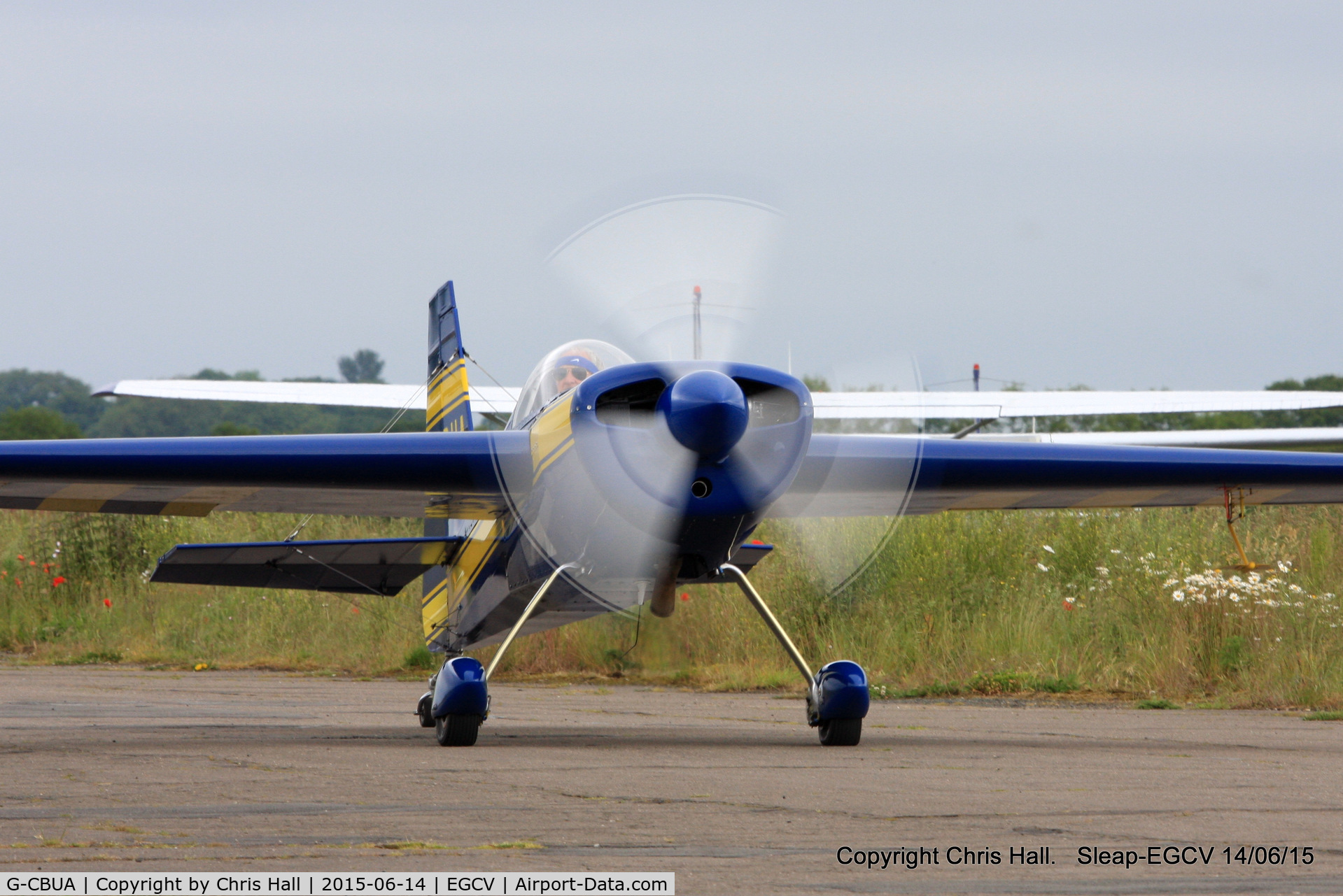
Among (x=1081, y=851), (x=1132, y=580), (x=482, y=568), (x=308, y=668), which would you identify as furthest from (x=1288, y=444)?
(x=1081, y=851)

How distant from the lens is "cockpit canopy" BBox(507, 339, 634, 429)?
9.25 meters

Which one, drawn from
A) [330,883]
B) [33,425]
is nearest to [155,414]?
[33,425]

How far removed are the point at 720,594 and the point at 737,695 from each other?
2636 mm

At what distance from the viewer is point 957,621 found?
15.7 meters

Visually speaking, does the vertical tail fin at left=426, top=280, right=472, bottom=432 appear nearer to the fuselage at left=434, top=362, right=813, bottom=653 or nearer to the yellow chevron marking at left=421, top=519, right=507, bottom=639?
the yellow chevron marking at left=421, top=519, right=507, bottom=639

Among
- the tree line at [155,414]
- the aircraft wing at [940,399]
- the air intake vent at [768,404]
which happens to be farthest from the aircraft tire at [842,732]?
the tree line at [155,414]

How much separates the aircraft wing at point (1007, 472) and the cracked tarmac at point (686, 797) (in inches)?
66.9

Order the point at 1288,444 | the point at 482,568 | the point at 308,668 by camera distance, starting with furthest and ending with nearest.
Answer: the point at 1288,444 < the point at 308,668 < the point at 482,568

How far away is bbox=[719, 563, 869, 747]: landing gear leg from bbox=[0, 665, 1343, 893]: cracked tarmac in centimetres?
17

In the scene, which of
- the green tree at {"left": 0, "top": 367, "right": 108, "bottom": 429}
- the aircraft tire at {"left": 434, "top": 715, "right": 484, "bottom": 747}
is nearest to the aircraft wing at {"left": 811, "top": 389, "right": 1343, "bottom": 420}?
the aircraft tire at {"left": 434, "top": 715, "right": 484, "bottom": 747}

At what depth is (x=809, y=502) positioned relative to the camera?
10.4 meters

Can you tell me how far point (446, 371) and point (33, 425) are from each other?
6736cm

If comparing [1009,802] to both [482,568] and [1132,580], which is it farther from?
[1132,580]

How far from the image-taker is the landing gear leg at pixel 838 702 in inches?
354
